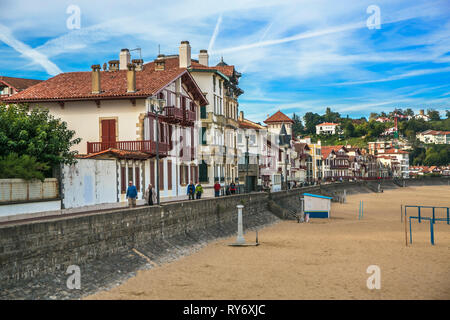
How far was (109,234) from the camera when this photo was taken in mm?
19844

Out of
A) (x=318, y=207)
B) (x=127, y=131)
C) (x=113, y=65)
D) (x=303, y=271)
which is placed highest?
(x=113, y=65)

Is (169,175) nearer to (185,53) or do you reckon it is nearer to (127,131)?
(127,131)

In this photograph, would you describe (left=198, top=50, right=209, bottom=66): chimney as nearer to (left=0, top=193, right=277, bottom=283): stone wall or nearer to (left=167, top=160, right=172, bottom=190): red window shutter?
(left=167, top=160, right=172, bottom=190): red window shutter

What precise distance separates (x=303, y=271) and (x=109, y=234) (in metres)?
7.40

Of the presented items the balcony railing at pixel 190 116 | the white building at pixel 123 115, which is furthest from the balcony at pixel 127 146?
the balcony railing at pixel 190 116

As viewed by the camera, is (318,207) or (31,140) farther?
(318,207)

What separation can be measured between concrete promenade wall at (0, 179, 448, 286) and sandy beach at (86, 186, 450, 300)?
4.50ft

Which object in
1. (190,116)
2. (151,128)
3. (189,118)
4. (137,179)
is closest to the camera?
(137,179)

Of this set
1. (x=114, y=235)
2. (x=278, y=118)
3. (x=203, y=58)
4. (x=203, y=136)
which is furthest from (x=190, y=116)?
(x=278, y=118)

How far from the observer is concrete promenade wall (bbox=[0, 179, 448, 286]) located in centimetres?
1449

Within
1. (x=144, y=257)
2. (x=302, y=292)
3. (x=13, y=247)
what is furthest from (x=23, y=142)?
(x=302, y=292)

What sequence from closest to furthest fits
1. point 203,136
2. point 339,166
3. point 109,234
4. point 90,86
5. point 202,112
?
point 109,234 < point 90,86 < point 203,136 < point 202,112 < point 339,166

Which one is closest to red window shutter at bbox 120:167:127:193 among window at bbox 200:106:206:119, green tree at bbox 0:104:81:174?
green tree at bbox 0:104:81:174

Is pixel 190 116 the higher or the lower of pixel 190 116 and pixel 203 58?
the lower
